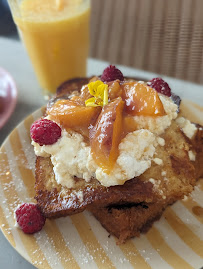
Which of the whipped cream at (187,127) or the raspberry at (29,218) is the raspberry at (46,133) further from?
the whipped cream at (187,127)

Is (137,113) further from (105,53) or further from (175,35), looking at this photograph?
(105,53)

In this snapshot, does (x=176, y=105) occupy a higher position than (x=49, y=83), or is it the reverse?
(x=176, y=105)

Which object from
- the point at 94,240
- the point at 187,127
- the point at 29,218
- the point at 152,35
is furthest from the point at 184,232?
the point at 152,35

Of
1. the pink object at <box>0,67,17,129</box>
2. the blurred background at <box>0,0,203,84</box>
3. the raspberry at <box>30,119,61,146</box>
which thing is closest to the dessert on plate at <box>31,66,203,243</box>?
the raspberry at <box>30,119,61,146</box>

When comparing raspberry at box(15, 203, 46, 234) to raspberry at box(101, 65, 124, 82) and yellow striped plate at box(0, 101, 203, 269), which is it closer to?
yellow striped plate at box(0, 101, 203, 269)

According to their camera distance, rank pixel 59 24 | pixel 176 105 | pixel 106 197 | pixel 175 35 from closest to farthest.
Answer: pixel 106 197, pixel 176 105, pixel 59 24, pixel 175 35

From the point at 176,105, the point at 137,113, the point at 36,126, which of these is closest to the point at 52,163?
A: the point at 36,126
